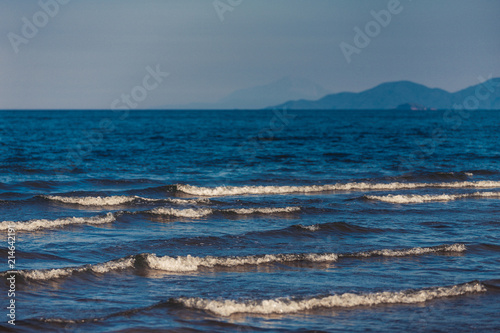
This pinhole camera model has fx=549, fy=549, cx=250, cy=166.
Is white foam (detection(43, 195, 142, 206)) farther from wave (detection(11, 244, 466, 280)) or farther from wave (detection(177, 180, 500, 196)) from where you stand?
wave (detection(11, 244, 466, 280))

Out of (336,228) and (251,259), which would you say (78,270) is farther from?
(336,228)

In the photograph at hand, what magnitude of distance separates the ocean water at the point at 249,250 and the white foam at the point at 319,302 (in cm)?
2

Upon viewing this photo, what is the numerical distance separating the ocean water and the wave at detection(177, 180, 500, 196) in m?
0.09

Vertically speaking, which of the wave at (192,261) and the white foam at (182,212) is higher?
Result: the white foam at (182,212)

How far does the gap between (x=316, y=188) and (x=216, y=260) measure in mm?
12187

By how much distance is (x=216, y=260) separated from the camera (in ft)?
39.3

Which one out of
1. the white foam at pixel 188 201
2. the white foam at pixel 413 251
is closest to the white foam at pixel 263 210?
the white foam at pixel 188 201

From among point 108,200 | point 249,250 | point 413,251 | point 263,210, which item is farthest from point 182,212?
point 413,251

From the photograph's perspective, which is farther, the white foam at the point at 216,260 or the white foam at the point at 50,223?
the white foam at the point at 50,223

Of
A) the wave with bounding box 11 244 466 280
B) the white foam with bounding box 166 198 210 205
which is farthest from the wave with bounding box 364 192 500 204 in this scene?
the wave with bounding box 11 244 466 280

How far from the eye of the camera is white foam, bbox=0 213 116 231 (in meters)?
15.0

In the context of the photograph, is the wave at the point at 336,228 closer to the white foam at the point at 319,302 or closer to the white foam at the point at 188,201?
the white foam at the point at 319,302

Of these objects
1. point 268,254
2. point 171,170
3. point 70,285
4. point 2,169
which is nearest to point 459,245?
point 268,254

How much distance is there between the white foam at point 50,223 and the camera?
1497cm
